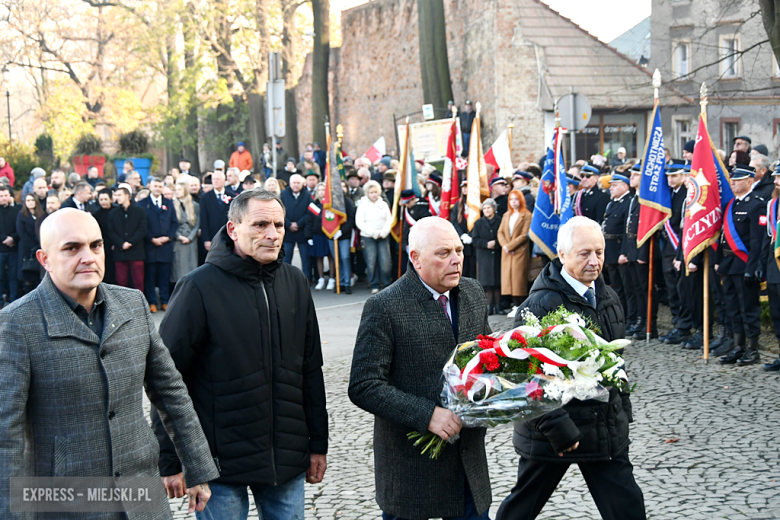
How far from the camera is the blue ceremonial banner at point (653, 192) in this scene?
1095 cm

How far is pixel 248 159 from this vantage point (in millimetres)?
26938

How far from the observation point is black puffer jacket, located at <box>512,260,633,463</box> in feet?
13.2

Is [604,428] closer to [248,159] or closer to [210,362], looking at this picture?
[210,362]

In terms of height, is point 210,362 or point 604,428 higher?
point 210,362

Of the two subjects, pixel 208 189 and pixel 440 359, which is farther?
pixel 208 189

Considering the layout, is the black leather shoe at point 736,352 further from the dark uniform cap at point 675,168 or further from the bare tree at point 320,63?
the bare tree at point 320,63

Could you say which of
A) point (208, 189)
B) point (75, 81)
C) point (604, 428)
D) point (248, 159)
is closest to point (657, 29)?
point (248, 159)

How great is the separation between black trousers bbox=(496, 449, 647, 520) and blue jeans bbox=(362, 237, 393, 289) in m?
11.6

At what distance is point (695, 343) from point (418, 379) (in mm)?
7671

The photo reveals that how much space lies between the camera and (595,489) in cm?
435

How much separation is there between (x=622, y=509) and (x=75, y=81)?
40.0m

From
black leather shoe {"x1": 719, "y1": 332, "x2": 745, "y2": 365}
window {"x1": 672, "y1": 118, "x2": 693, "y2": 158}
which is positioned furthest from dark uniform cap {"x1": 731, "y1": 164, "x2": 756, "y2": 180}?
window {"x1": 672, "y1": 118, "x2": 693, "y2": 158}

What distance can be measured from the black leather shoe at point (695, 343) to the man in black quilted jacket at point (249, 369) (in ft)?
25.1

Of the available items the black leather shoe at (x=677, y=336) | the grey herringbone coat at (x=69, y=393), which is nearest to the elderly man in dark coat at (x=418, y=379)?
the grey herringbone coat at (x=69, y=393)
